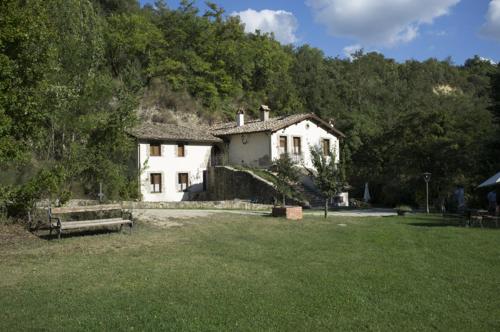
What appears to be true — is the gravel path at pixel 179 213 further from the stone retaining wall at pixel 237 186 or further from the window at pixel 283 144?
the window at pixel 283 144

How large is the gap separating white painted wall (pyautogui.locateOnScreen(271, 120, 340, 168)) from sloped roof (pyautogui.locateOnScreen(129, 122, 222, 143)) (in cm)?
475

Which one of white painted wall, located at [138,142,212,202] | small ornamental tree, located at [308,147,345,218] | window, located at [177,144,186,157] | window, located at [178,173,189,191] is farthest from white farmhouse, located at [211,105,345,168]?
small ornamental tree, located at [308,147,345,218]

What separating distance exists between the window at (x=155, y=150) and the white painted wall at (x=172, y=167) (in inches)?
8.6

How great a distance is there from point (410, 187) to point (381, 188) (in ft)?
22.5

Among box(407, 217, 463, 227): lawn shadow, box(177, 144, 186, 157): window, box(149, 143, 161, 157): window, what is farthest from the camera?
box(177, 144, 186, 157): window

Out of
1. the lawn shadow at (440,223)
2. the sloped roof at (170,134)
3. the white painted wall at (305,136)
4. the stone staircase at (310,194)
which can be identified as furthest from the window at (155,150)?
the lawn shadow at (440,223)

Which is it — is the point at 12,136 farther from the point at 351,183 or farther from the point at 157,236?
the point at 351,183

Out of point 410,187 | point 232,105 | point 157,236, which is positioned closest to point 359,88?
point 232,105

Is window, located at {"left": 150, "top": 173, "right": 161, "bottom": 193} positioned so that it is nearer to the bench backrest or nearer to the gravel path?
the gravel path

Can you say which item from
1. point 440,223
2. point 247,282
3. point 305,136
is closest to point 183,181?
point 305,136

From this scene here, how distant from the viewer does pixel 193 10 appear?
54.9 meters

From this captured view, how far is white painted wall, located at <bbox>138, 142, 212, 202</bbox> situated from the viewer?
31562mm

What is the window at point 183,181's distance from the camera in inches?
1329

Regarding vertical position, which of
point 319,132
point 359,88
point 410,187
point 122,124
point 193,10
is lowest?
point 410,187
